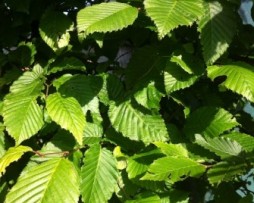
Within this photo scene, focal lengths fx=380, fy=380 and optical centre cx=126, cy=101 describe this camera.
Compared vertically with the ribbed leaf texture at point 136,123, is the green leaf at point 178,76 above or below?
above

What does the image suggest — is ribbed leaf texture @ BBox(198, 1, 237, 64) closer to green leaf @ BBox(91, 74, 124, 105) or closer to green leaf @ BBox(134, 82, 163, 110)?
green leaf @ BBox(134, 82, 163, 110)

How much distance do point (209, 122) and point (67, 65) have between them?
45 centimetres

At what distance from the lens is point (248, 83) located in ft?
3.05

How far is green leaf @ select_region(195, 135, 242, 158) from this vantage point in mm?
934

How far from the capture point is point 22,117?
100 centimetres

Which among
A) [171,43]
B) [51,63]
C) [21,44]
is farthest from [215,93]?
[21,44]

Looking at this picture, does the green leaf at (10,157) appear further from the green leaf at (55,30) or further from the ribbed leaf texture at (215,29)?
the ribbed leaf texture at (215,29)

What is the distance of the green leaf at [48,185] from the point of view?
883 mm

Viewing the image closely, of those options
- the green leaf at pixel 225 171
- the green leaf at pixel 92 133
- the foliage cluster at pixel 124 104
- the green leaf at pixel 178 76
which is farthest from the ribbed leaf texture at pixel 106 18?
the green leaf at pixel 225 171

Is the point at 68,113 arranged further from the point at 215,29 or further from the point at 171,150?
the point at 215,29

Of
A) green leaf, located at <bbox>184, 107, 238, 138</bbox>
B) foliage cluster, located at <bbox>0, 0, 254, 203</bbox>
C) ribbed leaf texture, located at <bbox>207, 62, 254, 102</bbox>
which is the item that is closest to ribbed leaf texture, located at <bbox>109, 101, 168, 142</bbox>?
foliage cluster, located at <bbox>0, 0, 254, 203</bbox>

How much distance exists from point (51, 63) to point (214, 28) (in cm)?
51

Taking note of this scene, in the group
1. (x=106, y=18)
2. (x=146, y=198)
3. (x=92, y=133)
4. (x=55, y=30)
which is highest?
(x=106, y=18)

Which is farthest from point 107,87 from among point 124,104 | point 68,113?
point 68,113
